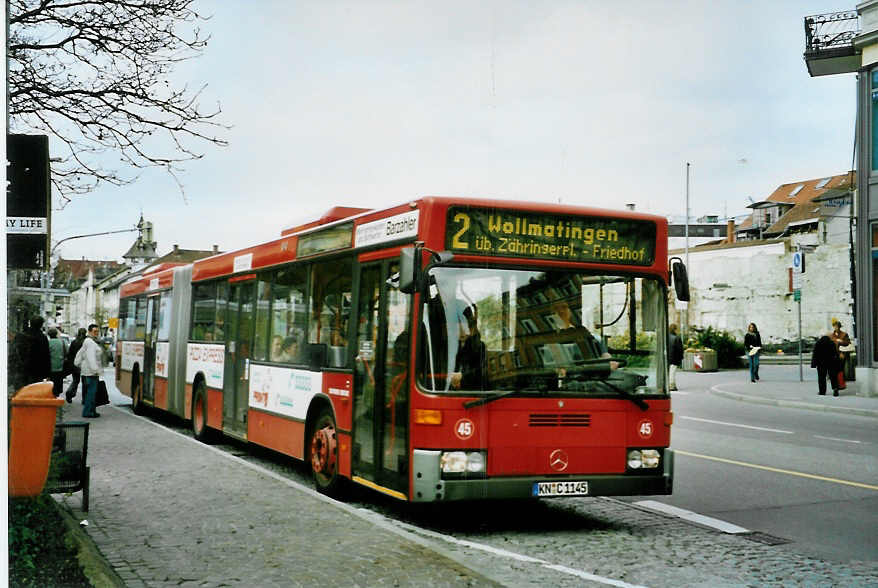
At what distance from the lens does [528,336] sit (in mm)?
8164

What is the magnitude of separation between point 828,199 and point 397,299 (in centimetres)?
6745

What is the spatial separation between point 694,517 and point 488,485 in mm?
2264

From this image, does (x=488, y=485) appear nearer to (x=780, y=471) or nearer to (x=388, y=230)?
Result: (x=388, y=230)

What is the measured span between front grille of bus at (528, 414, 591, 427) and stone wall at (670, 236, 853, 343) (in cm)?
4319

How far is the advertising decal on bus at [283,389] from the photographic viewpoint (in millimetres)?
10602

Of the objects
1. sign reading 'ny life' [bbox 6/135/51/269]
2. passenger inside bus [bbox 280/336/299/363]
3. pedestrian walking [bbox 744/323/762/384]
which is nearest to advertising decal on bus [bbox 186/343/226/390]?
passenger inside bus [bbox 280/336/299/363]

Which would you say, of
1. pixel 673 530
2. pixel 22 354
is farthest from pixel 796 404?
pixel 22 354

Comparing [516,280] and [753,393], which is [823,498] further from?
[753,393]

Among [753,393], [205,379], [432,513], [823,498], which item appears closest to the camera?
[432,513]

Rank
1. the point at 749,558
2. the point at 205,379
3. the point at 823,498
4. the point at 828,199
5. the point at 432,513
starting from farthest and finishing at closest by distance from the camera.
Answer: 1. the point at 828,199
2. the point at 205,379
3. the point at 823,498
4. the point at 432,513
5. the point at 749,558

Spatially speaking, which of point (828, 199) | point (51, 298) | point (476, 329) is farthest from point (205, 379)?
point (828, 199)

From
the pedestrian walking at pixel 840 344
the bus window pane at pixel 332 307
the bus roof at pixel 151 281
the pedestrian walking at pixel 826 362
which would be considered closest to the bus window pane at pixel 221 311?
the bus roof at pixel 151 281

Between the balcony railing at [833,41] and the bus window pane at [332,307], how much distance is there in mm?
6649

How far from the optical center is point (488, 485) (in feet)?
26.2
